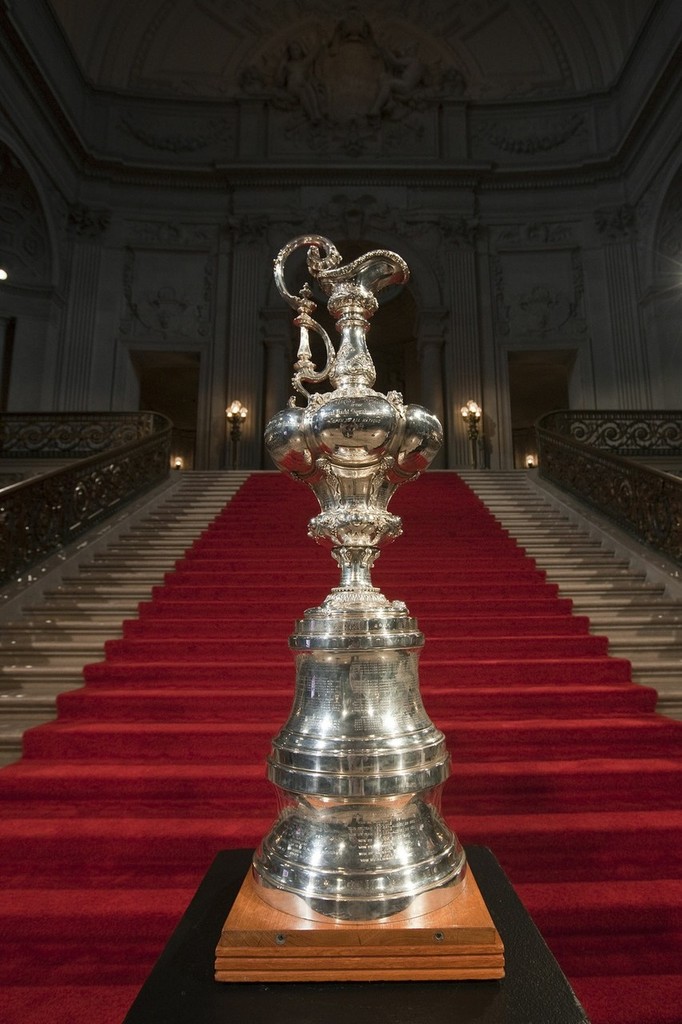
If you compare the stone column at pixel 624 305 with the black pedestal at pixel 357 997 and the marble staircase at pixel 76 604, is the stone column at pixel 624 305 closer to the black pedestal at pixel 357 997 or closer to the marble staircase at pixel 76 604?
the marble staircase at pixel 76 604

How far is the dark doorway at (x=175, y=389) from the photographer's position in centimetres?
1569

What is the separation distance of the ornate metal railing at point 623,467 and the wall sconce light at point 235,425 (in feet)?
22.5

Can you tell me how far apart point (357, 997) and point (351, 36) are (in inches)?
802

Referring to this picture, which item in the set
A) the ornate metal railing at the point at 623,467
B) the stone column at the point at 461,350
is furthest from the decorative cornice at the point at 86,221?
the ornate metal railing at the point at 623,467

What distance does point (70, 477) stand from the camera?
20.8 ft

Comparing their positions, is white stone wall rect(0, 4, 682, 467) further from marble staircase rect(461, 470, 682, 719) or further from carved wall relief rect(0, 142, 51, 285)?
marble staircase rect(461, 470, 682, 719)


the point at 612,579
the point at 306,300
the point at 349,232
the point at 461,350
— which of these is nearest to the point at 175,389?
the point at 349,232

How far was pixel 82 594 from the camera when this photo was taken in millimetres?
5211

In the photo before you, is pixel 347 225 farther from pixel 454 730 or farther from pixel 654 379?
pixel 454 730

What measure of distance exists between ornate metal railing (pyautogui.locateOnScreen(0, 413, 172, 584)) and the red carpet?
4.84 ft

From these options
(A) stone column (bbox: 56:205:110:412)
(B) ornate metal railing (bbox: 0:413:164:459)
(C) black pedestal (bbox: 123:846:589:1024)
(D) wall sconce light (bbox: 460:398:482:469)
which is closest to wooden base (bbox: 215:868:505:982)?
(C) black pedestal (bbox: 123:846:589:1024)

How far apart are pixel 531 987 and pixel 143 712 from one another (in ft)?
8.89

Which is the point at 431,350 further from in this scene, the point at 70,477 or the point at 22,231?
the point at 70,477

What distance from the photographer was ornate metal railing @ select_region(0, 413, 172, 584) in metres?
5.35
